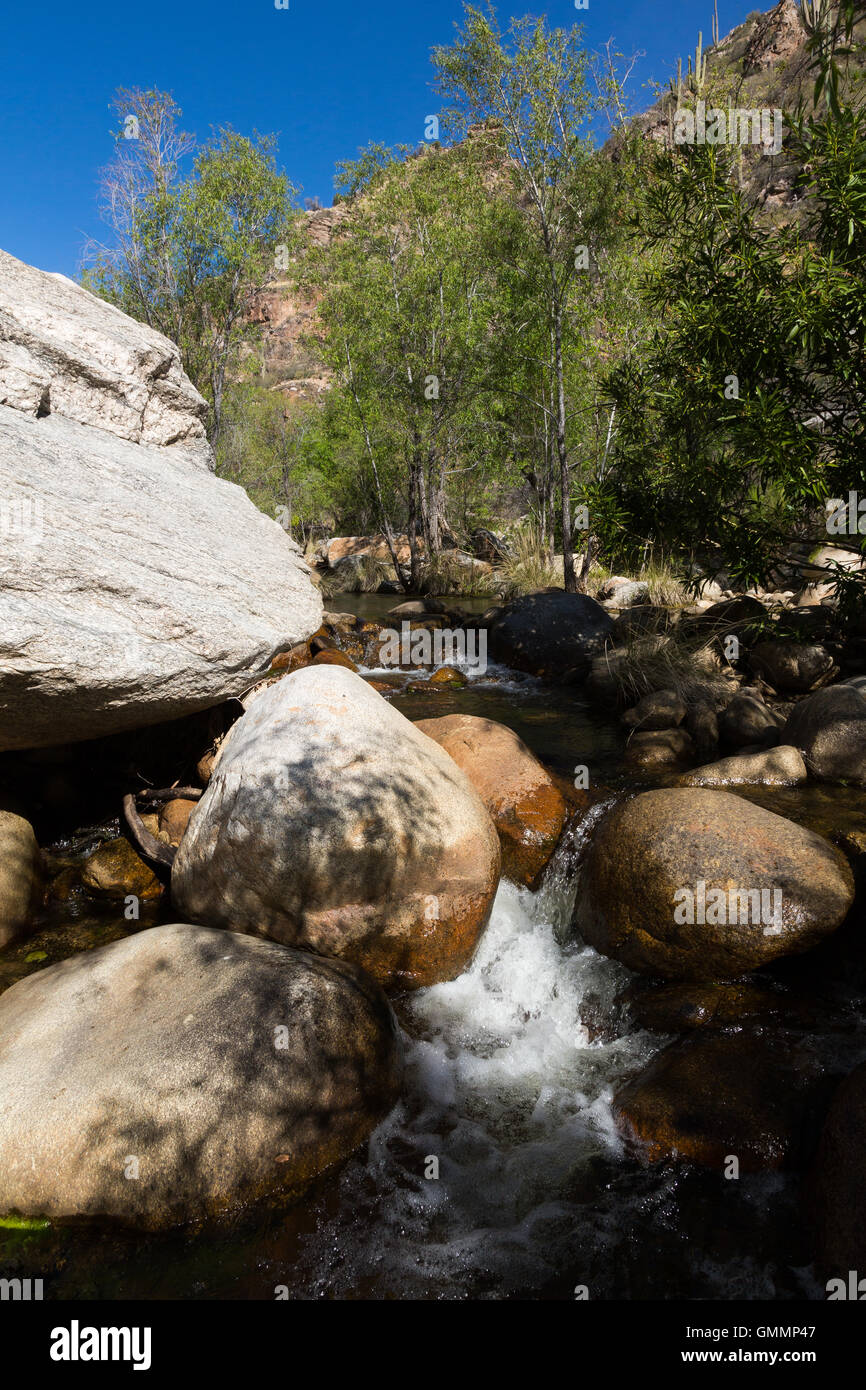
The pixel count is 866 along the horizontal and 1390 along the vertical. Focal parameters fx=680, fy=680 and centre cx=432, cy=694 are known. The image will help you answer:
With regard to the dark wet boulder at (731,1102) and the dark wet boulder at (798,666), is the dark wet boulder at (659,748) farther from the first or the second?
the dark wet boulder at (731,1102)

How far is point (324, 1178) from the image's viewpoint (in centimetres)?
333

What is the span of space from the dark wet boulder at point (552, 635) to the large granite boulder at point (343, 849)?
677 centimetres

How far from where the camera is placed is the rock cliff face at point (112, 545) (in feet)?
14.6

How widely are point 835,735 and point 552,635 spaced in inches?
228

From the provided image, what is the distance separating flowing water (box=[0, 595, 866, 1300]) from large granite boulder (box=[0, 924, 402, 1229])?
0.52 ft

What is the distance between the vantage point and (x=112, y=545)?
5031 mm

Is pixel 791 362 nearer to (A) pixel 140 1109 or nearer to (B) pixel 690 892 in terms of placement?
(B) pixel 690 892

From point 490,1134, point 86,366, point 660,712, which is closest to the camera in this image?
point 490,1134

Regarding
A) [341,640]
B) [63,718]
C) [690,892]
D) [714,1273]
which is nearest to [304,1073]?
[714,1273]

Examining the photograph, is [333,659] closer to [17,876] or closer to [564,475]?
[17,876]

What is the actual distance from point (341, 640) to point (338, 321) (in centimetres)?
1244

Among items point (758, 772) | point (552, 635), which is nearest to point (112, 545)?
point (758, 772)

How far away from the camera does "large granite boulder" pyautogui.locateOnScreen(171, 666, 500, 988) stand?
445cm

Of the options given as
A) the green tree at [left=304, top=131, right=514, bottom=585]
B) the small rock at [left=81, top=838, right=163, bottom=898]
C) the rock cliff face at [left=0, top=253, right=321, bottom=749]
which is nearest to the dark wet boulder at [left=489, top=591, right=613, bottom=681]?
the rock cliff face at [left=0, top=253, right=321, bottom=749]
